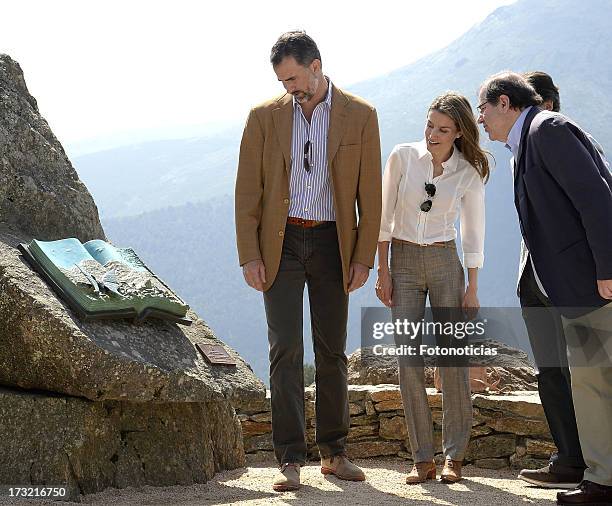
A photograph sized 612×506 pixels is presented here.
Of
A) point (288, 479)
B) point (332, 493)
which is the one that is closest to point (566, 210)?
point (332, 493)

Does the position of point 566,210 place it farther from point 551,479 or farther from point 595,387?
point 551,479

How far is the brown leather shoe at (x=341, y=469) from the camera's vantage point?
5.32m

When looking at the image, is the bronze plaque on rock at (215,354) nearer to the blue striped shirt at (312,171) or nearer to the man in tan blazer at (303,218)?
the man in tan blazer at (303,218)

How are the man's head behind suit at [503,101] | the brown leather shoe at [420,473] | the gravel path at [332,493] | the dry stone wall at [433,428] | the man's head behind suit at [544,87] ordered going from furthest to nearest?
the dry stone wall at [433,428]
the man's head behind suit at [544,87]
the brown leather shoe at [420,473]
the man's head behind suit at [503,101]
the gravel path at [332,493]

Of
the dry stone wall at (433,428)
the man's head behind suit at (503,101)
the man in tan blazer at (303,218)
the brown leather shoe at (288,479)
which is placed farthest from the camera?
the dry stone wall at (433,428)

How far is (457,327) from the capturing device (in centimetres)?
531

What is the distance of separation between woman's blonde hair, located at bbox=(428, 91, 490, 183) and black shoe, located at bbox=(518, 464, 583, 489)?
1691 millimetres

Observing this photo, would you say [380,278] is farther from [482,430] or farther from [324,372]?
[482,430]

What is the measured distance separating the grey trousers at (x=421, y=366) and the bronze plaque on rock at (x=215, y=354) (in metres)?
0.97

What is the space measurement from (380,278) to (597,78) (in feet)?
469

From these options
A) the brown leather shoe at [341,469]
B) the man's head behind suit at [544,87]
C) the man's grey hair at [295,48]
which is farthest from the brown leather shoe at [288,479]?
the man's head behind suit at [544,87]

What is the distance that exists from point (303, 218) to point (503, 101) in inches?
48.2

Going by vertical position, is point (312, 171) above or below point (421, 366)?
above

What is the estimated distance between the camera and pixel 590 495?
4453 mm
